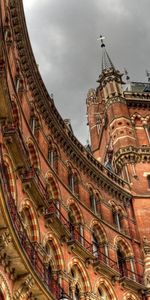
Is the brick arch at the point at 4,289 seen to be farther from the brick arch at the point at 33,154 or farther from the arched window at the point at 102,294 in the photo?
the arched window at the point at 102,294

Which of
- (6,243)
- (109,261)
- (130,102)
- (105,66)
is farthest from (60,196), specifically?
(105,66)

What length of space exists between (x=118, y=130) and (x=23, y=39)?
16.1 metres

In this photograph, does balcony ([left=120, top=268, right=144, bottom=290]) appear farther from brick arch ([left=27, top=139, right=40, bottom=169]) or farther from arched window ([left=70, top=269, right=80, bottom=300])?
brick arch ([left=27, top=139, right=40, bottom=169])

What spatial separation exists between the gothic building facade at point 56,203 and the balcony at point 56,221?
0.05 m

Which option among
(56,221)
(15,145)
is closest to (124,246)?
(56,221)

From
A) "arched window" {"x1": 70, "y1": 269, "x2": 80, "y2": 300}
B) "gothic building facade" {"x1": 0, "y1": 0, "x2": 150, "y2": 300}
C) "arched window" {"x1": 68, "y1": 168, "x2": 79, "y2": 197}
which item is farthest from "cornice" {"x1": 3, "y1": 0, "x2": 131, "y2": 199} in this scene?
"arched window" {"x1": 70, "y1": 269, "x2": 80, "y2": 300}

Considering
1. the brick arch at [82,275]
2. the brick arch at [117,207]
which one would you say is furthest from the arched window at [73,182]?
the brick arch at [82,275]

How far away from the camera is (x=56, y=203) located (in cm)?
2569

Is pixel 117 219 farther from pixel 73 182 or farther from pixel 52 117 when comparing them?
pixel 52 117

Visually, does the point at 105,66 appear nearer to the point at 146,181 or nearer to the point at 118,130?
the point at 118,130

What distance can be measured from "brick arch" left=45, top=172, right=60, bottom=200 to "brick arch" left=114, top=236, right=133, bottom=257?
5897mm

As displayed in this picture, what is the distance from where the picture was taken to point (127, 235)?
3127cm

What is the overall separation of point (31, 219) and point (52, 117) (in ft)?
27.9

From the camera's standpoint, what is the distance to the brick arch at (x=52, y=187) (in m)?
26.1
